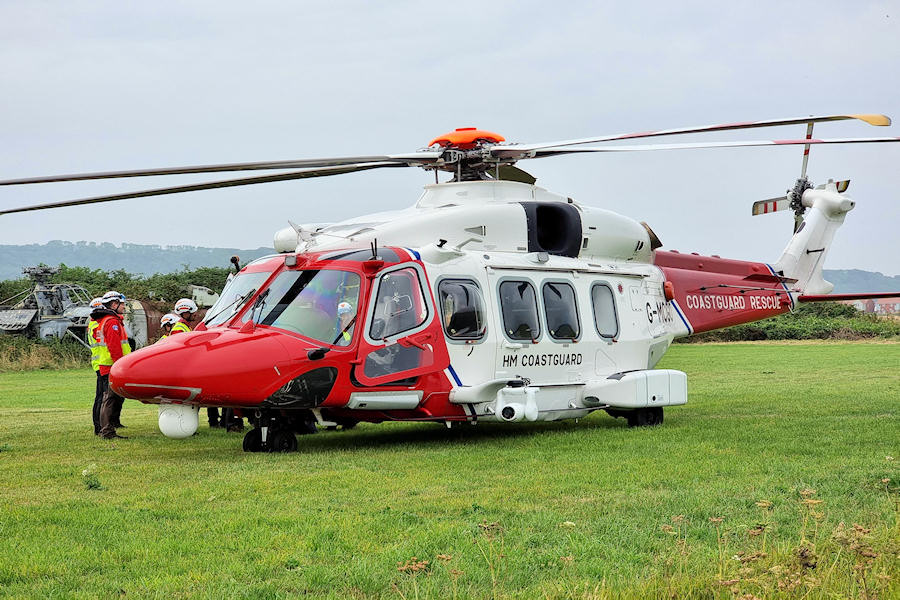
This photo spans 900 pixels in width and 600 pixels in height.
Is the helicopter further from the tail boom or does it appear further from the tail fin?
the tail fin

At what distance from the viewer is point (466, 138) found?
12.0 m

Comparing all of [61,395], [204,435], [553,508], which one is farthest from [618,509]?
[61,395]

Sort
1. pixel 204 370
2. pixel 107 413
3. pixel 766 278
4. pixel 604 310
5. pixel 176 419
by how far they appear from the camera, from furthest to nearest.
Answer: pixel 766 278 → pixel 604 310 → pixel 107 413 → pixel 176 419 → pixel 204 370

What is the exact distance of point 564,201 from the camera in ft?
43.5

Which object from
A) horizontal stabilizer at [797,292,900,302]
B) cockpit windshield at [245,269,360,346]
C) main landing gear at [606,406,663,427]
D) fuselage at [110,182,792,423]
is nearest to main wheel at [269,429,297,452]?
fuselage at [110,182,792,423]

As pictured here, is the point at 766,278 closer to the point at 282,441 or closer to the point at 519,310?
the point at 519,310

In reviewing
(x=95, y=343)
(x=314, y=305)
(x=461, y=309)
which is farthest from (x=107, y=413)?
(x=461, y=309)

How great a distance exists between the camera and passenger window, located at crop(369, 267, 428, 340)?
35.0 feet

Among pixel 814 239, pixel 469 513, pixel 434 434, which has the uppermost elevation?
pixel 814 239

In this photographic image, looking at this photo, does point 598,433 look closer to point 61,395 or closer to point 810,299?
point 810,299

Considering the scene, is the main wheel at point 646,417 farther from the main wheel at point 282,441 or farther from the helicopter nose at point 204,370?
the helicopter nose at point 204,370

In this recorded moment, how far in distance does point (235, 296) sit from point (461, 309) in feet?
8.98

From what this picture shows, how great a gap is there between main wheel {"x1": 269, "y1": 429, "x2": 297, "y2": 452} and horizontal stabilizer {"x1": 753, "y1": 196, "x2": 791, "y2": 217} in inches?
390

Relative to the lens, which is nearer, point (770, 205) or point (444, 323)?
point (444, 323)
